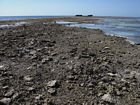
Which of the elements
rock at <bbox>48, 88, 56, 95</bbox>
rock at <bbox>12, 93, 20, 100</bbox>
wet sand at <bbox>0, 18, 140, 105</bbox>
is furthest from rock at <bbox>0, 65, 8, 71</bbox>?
rock at <bbox>48, 88, 56, 95</bbox>

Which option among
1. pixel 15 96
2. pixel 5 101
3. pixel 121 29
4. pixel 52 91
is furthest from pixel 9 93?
pixel 121 29

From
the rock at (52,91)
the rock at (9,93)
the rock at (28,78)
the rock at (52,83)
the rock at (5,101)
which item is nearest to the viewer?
the rock at (5,101)

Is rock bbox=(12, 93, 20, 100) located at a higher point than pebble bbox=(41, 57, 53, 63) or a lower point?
lower

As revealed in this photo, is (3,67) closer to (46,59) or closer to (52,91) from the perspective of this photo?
(46,59)

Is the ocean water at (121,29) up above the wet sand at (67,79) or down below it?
below

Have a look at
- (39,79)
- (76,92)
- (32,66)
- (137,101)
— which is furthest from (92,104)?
(32,66)

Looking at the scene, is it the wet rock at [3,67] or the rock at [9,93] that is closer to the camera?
the rock at [9,93]

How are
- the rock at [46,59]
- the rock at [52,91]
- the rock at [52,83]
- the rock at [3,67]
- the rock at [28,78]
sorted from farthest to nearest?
the rock at [46,59] < the rock at [3,67] < the rock at [28,78] < the rock at [52,83] < the rock at [52,91]

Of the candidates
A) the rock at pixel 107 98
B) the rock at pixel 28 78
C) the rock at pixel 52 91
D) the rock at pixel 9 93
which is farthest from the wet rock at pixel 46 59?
the rock at pixel 107 98

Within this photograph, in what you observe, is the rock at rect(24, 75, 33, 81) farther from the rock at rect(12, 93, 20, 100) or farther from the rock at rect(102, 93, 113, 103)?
the rock at rect(102, 93, 113, 103)

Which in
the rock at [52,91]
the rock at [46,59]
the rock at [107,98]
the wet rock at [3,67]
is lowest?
the rock at [107,98]

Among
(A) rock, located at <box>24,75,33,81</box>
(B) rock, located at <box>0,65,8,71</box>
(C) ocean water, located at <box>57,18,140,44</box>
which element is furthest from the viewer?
(C) ocean water, located at <box>57,18,140,44</box>

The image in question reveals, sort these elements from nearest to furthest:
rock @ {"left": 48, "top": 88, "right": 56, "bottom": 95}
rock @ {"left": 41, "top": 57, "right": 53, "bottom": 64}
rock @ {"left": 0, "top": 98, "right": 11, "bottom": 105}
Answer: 1. rock @ {"left": 0, "top": 98, "right": 11, "bottom": 105}
2. rock @ {"left": 48, "top": 88, "right": 56, "bottom": 95}
3. rock @ {"left": 41, "top": 57, "right": 53, "bottom": 64}

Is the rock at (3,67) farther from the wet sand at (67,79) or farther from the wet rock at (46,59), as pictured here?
the wet rock at (46,59)
